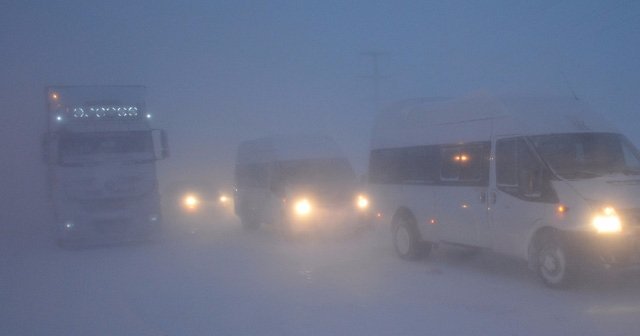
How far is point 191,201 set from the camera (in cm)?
3234

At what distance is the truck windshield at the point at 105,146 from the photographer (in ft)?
57.9

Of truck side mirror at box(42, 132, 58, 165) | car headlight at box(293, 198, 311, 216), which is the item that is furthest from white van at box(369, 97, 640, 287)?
truck side mirror at box(42, 132, 58, 165)

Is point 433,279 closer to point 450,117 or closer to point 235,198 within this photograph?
point 450,117

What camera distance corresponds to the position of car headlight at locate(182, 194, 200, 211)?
3212cm

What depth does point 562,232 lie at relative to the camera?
30.7ft

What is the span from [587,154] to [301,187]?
895cm

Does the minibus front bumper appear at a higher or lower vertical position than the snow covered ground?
higher

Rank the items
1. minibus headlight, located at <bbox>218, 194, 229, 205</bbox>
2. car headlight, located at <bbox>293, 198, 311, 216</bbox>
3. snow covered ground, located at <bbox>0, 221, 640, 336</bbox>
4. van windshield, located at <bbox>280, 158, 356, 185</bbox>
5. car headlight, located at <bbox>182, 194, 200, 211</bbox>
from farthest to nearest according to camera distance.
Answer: minibus headlight, located at <bbox>218, 194, 229, 205</bbox> → car headlight, located at <bbox>182, 194, 200, 211</bbox> → van windshield, located at <bbox>280, 158, 356, 185</bbox> → car headlight, located at <bbox>293, 198, 311, 216</bbox> → snow covered ground, located at <bbox>0, 221, 640, 336</bbox>

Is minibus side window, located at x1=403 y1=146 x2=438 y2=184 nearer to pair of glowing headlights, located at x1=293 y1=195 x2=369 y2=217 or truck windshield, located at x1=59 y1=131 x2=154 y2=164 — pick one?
pair of glowing headlights, located at x1=293 y1=195 x2=369 y2=217

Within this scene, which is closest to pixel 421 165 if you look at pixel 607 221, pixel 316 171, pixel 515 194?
pixel 515 194

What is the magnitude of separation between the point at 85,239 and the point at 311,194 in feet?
20.8

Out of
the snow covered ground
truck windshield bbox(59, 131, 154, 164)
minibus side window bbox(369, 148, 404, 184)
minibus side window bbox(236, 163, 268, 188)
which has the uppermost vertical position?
truck windshield bbox(59, 131, 154, 164)

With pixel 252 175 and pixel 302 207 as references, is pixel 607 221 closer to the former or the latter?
pixel 302 207

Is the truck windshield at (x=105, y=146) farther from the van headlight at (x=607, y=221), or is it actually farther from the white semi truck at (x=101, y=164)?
the van headlight at (x=607, y=221)
